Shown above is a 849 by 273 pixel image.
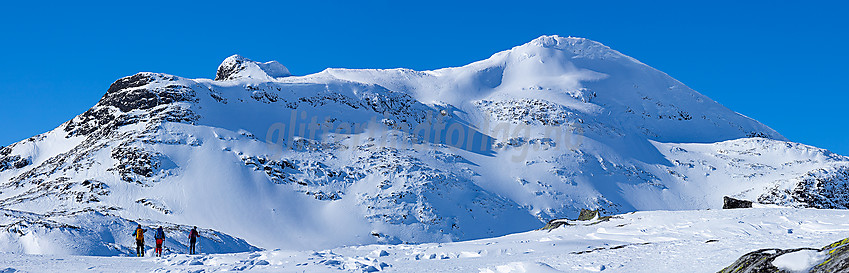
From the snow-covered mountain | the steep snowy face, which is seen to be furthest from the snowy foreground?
the steep snowy face

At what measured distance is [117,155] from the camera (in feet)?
185

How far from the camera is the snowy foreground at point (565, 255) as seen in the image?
39.6 ft

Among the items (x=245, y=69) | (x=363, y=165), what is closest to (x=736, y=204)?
(x=363, y=165)

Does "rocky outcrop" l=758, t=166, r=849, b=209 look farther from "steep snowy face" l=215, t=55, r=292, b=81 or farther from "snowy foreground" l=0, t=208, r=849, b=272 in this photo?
"steep snowy face" l=215, t=55, r=292, b=81

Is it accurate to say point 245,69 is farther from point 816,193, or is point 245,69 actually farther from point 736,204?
point 736,204

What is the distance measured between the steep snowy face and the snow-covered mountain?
54.8 inches

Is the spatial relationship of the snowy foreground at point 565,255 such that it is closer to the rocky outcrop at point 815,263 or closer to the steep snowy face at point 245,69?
the rocky outcrop at point 815,263

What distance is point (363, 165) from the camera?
6116cm

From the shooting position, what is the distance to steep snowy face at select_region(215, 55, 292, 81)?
100188mm

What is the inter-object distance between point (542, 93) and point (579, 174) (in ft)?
109

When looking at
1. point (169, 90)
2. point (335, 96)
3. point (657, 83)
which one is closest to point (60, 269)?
point (169, 90)

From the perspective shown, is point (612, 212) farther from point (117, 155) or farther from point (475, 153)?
point (117, 155)

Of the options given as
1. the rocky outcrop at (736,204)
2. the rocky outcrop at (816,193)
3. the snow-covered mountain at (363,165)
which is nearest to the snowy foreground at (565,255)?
the rocky outcrop at (736,204)

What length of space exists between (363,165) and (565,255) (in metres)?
48.0
